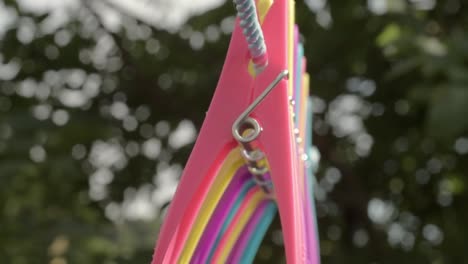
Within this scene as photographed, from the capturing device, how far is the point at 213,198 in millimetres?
526

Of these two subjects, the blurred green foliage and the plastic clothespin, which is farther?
the blurred green foliage

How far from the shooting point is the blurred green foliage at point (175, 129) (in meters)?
1.12

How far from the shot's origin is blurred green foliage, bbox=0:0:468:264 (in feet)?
3.69

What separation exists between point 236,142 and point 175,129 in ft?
2.79

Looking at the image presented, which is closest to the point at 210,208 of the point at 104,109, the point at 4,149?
the point at 4,149

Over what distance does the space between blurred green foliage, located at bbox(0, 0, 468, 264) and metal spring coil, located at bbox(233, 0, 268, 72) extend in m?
0.50

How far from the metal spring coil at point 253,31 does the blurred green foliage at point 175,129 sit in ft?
1.65

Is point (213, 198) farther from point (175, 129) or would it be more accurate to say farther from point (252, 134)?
point (175, 129)

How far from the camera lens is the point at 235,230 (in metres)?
0.56

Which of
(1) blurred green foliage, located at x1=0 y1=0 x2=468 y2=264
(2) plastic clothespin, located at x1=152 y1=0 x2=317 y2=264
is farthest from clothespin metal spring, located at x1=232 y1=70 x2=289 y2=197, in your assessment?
(1) blurred green foliage, located at x1=0 y1=0 x2=468 y2=264

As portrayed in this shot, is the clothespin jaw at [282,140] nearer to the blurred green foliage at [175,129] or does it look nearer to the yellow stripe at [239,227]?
the yellow stripe at [239,227]

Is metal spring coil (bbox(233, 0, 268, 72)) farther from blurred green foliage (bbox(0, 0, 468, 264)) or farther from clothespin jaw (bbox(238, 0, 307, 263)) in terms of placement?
blurred green foliage (bbox(0, 0, 468, 264))

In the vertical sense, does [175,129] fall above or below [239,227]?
above

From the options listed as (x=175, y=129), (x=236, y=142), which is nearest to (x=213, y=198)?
(x=236, y=142)
